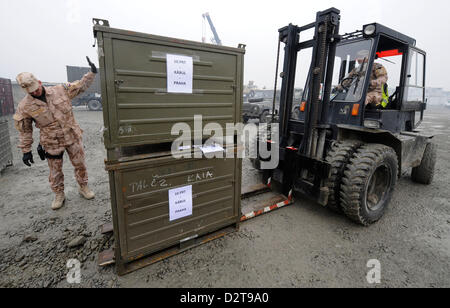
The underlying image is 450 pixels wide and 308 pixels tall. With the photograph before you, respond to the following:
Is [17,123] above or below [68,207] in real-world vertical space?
above

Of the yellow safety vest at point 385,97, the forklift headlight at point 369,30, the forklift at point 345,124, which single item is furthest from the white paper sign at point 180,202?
the yellow safety vest at point 385,97

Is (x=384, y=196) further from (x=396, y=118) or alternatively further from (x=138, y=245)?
(x=138, y=245)

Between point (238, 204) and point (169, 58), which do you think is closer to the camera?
point (169, 58)

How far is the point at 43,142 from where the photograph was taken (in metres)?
3.16

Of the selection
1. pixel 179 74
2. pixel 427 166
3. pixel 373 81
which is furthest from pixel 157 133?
pixel 427 166

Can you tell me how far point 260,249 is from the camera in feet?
8.10

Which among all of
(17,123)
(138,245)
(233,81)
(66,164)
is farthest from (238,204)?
(66,164)

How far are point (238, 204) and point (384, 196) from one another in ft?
7.18

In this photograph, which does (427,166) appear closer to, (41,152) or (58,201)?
(58,201)

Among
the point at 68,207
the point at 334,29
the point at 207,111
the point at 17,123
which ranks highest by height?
the point at 334,29

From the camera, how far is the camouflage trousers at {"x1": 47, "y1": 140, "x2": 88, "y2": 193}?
3.28 m

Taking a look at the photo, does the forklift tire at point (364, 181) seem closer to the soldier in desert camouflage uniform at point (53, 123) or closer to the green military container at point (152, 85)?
the green military container at point (152, 85)

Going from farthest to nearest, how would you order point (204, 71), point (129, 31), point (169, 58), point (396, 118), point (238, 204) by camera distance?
point (396, 118) → point (238, 204) → point (204, 71) → point (169, 58) → point (129, 31)

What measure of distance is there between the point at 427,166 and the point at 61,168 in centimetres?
631
